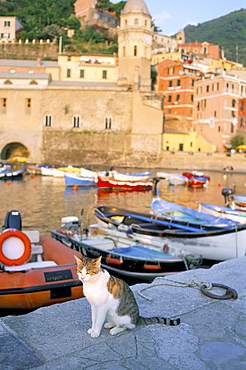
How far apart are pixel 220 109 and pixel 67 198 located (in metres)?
29.6

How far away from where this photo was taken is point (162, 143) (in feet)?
159

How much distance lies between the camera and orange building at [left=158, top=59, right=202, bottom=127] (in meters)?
52.3

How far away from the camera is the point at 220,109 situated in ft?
157

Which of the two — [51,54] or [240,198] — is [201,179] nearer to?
[240,198]

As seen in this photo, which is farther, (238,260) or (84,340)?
(238,260)

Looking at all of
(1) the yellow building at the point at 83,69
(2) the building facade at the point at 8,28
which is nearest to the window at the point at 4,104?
(1) the yellow building at the point at 83,69

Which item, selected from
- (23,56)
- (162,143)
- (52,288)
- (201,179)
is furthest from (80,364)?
(23,56)

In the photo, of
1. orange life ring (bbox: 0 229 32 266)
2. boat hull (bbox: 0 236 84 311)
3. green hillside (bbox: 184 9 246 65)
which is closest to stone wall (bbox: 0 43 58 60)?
green hillside (bbox: 184 9 246 65)

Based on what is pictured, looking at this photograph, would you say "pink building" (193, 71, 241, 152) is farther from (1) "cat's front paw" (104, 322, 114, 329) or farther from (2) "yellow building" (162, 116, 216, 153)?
(1) "cat's front paw" (104, 322, 114, 329)

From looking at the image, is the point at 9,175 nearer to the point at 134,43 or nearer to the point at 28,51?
the point at 134,43

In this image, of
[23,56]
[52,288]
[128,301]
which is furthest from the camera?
[23,56]

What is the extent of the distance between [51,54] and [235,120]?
106ft

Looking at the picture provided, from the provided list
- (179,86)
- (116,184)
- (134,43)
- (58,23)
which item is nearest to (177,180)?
(116,184)

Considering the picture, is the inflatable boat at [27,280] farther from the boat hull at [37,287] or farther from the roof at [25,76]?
the roof at [25,76]
